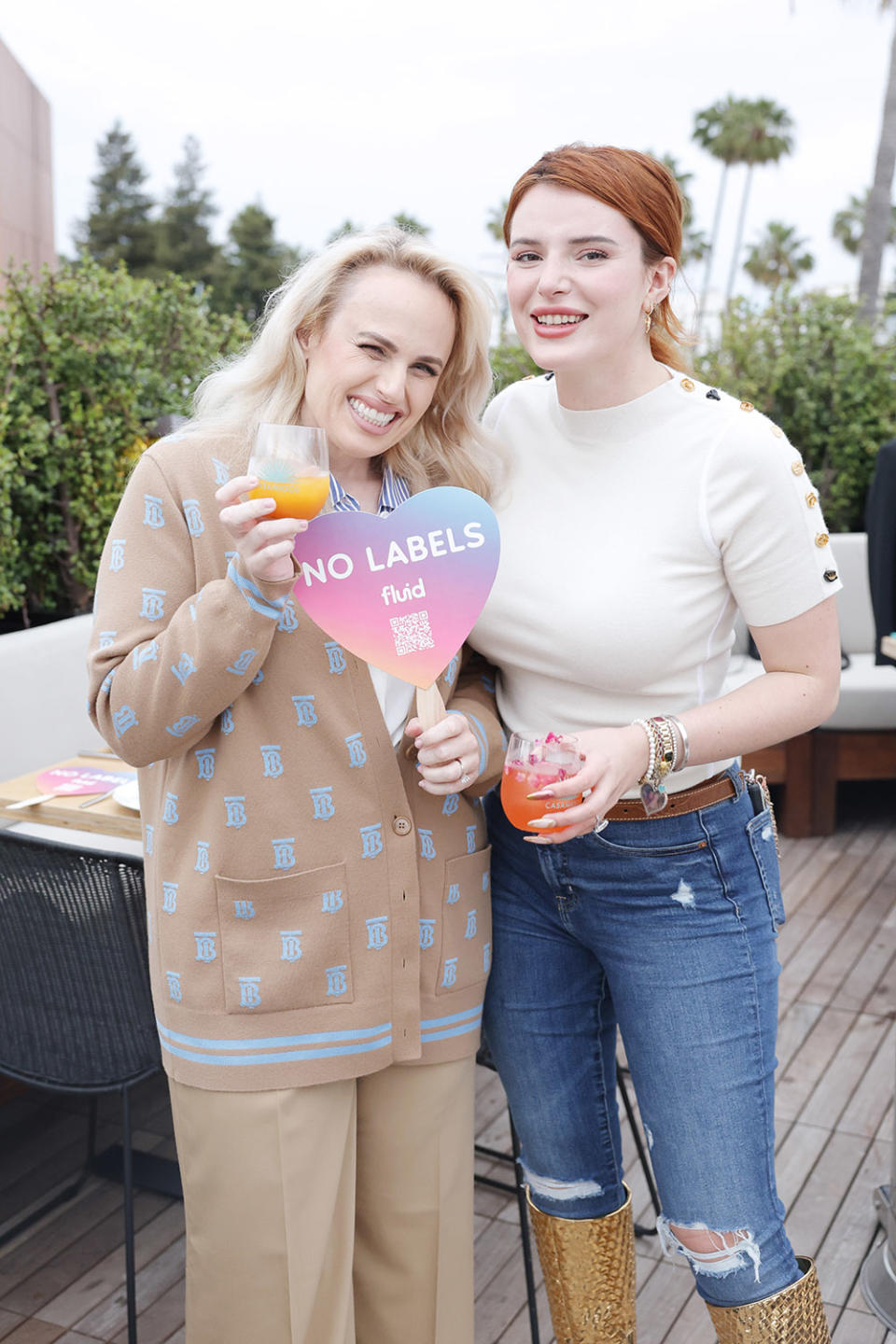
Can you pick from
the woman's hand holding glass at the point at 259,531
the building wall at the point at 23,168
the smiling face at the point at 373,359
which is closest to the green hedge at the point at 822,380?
the smiling face at the point at 373,359

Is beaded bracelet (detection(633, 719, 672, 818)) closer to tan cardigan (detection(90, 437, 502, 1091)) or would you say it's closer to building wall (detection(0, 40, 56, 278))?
tan cardigan (detection(90, 437, 502, 1091))

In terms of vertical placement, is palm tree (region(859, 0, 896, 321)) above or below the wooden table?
above

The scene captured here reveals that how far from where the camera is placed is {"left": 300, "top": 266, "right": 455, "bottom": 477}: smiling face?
137 cm

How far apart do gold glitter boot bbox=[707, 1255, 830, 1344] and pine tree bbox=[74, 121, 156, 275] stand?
3710 centimetres

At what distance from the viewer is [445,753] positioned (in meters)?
1.31

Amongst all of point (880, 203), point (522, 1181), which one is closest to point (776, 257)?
point (880, 203)

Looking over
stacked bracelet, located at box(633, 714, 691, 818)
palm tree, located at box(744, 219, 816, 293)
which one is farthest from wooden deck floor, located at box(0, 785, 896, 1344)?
palm tree, located at box(744, 219, 816, 293)

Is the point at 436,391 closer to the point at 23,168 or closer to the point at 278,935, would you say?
the point at 278,935

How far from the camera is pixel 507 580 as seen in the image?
1468 mm

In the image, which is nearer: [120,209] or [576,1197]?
[576,1197]

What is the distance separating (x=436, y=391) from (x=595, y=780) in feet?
1.93

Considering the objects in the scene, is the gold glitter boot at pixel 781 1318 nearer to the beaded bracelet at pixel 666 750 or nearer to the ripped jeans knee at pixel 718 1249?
the ripped jeans knee at pixel 718 1249

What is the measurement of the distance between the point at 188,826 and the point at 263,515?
39 centimetres

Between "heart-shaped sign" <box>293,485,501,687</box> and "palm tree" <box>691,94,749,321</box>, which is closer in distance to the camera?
"heart-shaped sign" <box>293,485,501,687</box>
